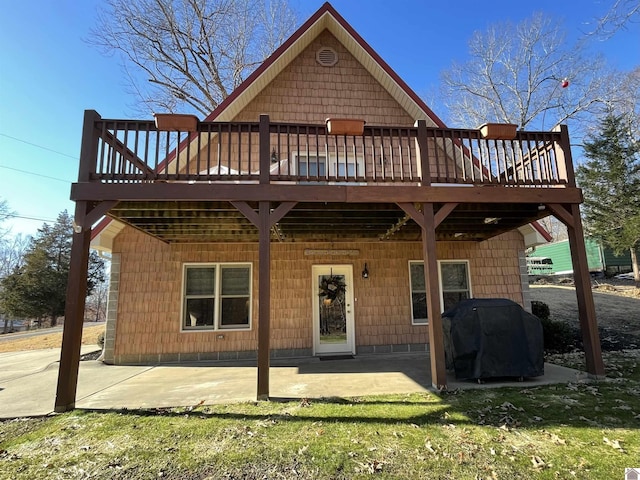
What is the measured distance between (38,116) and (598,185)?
2614 centimetres

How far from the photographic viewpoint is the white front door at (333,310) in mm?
7879

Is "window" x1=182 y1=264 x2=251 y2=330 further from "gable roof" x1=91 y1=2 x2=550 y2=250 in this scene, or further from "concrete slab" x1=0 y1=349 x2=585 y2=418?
"gable roof" x1=91 y1=2 x2=550 y2=250

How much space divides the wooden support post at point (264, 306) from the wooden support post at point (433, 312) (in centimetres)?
223

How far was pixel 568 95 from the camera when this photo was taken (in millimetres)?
17578

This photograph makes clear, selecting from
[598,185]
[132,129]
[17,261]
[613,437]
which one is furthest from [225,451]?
[17,261]

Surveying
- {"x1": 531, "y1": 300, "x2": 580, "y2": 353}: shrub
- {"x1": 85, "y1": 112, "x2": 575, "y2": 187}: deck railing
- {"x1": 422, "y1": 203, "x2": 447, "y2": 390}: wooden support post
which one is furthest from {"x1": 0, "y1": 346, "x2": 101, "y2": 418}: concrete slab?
{"x1": 531, "y1": 300, "x2": 580, "y2": 353}: shrub

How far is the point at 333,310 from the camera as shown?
800cm

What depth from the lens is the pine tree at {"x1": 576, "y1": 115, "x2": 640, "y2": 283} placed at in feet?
54.4

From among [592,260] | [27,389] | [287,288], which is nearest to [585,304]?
[287,288]

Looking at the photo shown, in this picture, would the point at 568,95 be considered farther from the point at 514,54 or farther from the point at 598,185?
the point at 598,185

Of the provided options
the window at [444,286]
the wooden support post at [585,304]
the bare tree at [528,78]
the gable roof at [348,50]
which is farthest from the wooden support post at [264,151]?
the bare tree at [528,78]

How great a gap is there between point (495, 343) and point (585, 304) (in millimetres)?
1475

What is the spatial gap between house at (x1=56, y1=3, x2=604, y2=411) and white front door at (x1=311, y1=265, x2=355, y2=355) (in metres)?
0.03

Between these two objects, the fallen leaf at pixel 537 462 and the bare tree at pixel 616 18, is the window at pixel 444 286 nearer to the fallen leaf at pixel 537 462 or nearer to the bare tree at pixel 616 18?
the bare tree at pixel 616 18
